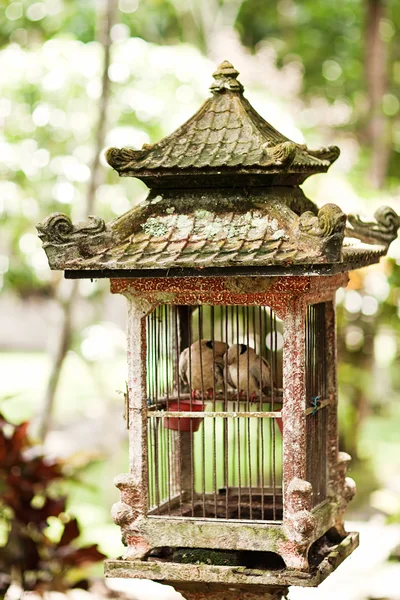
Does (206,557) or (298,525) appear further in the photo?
(206,557)

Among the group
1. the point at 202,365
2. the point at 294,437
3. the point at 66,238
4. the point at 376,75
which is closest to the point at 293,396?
the point at 294,437

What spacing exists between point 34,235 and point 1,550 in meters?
4.71

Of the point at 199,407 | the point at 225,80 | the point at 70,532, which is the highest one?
the point at 225,80

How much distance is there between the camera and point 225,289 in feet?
12.4

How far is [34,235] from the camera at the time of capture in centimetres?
998

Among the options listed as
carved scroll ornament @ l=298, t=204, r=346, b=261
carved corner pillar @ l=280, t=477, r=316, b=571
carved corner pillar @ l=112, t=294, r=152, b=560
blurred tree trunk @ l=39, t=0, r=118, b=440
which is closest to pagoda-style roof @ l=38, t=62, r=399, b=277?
carved scroll ornament @ l=298, t=204, r=346, b=261

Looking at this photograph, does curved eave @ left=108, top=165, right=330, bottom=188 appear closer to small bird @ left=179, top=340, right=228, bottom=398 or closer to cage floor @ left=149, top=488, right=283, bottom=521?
small bird @ left=179, top=340, right=228, bottom=398

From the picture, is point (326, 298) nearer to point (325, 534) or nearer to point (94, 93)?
point (325, 534)

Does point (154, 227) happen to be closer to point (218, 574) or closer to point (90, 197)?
point (218, 574)

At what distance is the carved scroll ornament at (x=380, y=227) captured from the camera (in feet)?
14.8

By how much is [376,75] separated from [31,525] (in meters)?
8.47

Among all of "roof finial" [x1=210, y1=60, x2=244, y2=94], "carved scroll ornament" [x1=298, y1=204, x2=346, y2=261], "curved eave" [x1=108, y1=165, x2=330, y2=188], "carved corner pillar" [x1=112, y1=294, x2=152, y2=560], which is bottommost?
"carved corner pillar" [x1=112, y1=294, x2=152, y2=560]

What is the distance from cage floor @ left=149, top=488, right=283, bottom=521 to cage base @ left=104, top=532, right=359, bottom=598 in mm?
277

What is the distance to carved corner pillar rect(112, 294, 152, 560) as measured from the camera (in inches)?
153
